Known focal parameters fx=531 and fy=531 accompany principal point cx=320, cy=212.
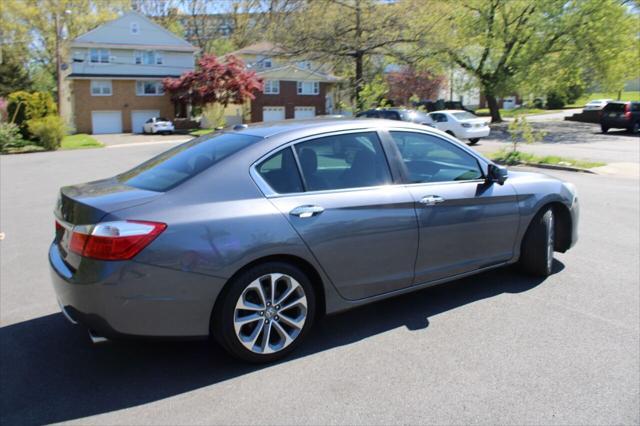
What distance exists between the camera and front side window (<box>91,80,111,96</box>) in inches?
1842

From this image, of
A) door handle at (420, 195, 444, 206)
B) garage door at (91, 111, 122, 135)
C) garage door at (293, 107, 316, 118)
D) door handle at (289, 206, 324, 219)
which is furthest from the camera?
garage door at (293, 107, 316, 118)

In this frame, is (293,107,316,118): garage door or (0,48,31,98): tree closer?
(0,48,31,98): tree

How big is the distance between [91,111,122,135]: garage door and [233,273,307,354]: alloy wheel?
159ft

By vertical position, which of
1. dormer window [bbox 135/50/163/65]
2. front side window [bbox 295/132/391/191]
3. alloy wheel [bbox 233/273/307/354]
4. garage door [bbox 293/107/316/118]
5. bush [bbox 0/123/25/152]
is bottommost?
alloy wheel [bbox 233/273/307/354]

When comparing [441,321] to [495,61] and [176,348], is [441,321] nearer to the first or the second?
[176,348]

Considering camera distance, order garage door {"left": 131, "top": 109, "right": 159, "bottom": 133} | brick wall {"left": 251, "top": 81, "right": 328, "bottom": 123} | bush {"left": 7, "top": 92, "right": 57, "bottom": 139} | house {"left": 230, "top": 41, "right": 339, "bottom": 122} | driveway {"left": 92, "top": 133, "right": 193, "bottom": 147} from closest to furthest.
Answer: bush {"left": 7, "top": 92, "right": 57, "bottom": 139}
driveway {"left": 92, "top": 133, "right": 193, "bottom": 147}
garage door {"left": 131, "top": 109, "right": 159, "bottom": 133}
brick wall {"left": 251, "top": 81, "right": 328, "bottom": 123}
house {"left": 230, "top": 41, "right": 339, "bottom": 122}

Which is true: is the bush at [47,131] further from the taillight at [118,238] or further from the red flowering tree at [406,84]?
the red flowering tree at [406,84]

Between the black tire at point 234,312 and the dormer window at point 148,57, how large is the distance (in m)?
50.0

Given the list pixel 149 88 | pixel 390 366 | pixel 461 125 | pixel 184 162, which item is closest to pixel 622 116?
pixel 461 125

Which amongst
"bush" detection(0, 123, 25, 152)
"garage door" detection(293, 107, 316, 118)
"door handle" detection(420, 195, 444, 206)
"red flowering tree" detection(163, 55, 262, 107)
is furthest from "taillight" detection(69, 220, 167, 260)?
"garage door" detection(293, 107, 316, 118)

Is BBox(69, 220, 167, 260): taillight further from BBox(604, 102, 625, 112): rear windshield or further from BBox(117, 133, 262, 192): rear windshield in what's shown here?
BBox(604, 102, 625, 112): rear windshield

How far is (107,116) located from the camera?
156ft

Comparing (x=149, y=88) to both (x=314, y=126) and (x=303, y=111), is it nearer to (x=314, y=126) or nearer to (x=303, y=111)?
(x=303, y=111)

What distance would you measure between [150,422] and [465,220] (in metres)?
2.88
